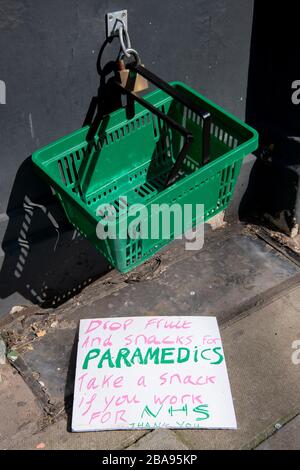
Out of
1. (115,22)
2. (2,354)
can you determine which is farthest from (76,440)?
(115,22)

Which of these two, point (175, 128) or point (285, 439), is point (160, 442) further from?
point (175, 128)

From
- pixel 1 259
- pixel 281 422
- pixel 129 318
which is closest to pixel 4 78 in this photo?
pixel 1 259

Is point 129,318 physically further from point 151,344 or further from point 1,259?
point 1,259

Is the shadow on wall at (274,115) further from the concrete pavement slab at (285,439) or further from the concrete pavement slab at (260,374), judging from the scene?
the concrete pavement slab at (285,439)

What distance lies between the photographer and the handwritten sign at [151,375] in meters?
2.04

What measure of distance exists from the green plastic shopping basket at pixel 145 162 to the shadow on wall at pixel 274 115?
0.53m

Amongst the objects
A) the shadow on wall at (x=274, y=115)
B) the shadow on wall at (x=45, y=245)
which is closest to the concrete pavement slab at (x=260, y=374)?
the shadow on wall at (x=274, y=115)

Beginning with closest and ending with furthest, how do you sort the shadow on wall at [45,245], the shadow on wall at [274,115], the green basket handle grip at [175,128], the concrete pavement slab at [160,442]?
the green basket handle grip at [175,128], the concrete pavement slab at [160,442], the shadow on wall at [45,245], the shadow on wall at [274,115]

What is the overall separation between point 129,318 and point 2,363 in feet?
1.77

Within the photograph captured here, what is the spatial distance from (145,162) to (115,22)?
0.59m

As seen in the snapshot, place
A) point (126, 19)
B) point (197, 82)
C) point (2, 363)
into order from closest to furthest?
point (126, 19)
point (2, 363)
point (197, 82)

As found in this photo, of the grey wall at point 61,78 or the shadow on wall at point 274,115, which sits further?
the shadow on wall at point 274,115

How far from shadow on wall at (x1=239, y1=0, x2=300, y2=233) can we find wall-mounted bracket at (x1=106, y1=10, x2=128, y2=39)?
0.70 meters

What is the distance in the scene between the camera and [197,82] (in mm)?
2500
